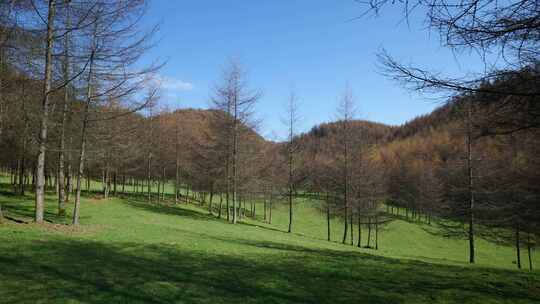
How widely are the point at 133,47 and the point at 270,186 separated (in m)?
25.1

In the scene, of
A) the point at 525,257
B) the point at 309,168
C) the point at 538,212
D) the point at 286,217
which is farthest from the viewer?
the point at 286,217

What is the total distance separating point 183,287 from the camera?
5.28m

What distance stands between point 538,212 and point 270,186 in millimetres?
22211

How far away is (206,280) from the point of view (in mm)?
5828

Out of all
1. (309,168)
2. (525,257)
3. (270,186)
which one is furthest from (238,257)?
(525,257)

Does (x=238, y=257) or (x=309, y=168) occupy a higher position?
(x=309, y=168)

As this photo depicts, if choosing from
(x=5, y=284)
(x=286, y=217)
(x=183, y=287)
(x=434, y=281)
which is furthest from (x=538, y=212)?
(x=286, y=217)

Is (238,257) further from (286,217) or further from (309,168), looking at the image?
(286,217)

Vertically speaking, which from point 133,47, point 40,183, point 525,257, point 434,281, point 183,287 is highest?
point 133,47

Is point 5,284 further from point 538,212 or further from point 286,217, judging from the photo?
point 286,217

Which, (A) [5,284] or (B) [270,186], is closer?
(A) [5,284]

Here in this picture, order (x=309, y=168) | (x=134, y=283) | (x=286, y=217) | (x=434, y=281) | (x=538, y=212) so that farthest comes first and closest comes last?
(x=286, y=217)
(x=309, y=168)
(x=538, y=212)
(x=434, y=281)
(x=134, y=283)

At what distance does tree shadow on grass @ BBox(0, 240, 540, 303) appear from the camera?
189 inches

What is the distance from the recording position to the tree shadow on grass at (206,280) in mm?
4793
